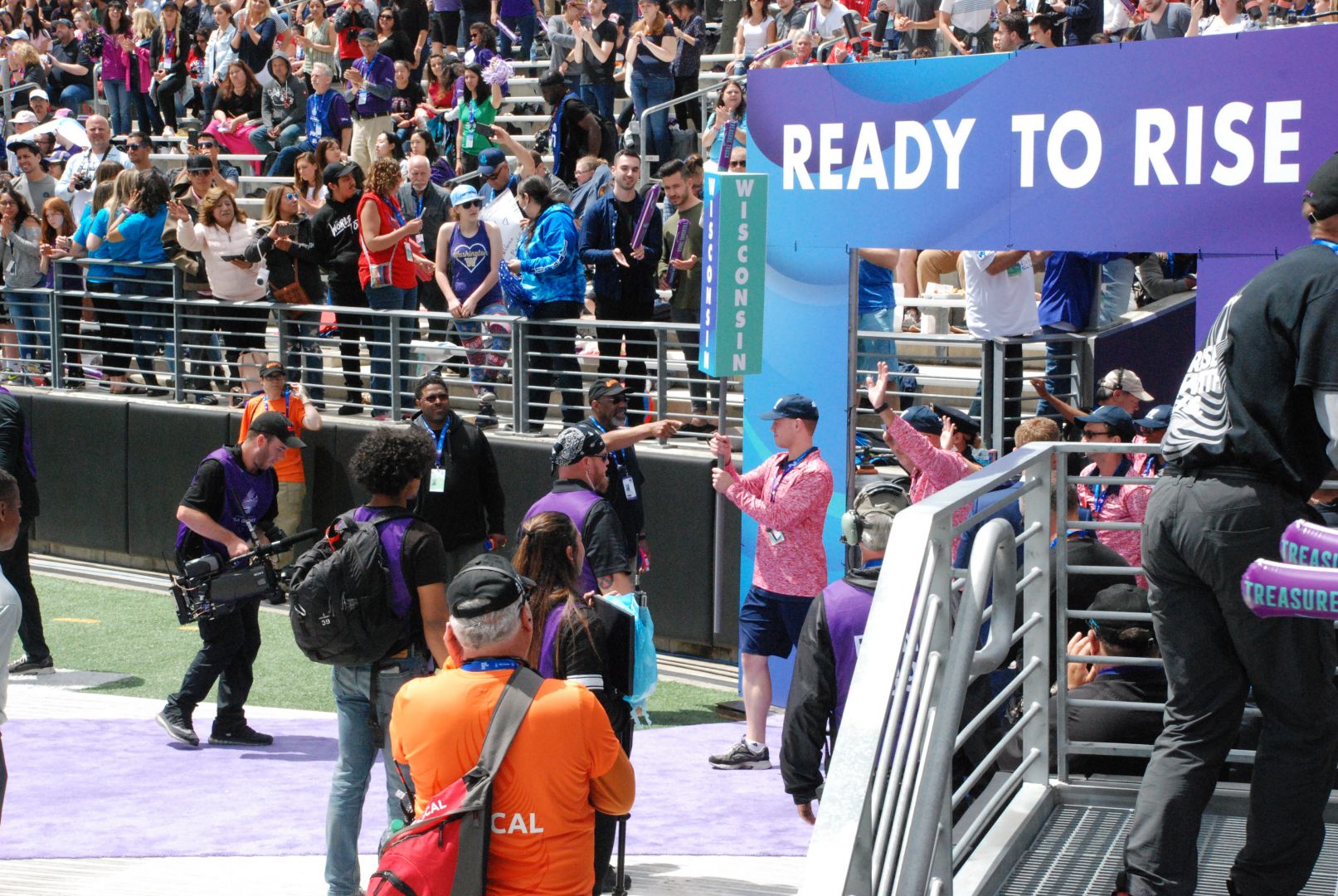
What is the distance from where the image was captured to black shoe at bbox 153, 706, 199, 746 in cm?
901

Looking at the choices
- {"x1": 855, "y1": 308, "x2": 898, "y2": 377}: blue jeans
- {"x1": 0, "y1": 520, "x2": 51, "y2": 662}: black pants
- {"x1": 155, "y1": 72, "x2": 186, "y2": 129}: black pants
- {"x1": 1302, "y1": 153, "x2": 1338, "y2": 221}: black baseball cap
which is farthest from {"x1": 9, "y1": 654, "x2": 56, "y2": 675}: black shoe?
{"x1": 155, "y1": 72, "x2": 186, "y2": 129}: black pants

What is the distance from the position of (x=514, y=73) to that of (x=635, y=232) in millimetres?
9128

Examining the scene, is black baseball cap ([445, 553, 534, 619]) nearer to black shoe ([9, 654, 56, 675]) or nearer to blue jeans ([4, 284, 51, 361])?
black shoe ([9, 654, 56, 675])

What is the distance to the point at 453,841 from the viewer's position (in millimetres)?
3865

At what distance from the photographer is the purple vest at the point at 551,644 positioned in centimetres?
546

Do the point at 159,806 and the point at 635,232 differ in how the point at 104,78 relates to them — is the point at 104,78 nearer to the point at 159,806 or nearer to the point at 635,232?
the point at 635,232

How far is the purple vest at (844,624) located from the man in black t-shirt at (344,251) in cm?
805

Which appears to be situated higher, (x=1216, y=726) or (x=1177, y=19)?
(x=1177, y=19)

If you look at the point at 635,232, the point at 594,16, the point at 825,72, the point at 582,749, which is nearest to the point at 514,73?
the point at 594,16

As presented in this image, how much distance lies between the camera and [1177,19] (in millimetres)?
13672

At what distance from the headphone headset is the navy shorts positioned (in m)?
2.43

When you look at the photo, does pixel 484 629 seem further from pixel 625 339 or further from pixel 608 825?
pixel 625 339

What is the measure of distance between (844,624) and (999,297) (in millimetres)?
5595

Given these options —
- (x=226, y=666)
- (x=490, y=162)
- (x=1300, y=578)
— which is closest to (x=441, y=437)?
(x=226, y=666)
